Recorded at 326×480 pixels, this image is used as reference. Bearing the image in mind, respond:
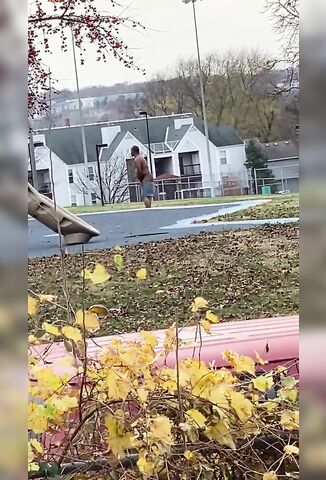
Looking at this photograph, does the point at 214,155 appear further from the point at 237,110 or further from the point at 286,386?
the point at 286,386

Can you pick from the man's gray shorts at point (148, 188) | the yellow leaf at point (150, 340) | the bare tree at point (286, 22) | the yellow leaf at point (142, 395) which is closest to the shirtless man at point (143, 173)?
the man's gray shorts at point (148, 188)

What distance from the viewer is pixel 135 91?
4.07 ft

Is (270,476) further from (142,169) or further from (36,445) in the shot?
(142,169)

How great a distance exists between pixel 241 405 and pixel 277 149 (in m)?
0.43

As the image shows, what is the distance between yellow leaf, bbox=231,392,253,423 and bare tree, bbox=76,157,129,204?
0.64 meters

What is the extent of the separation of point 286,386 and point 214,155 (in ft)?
1.91

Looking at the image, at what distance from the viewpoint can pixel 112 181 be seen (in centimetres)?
135

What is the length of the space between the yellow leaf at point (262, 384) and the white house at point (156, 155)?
0.52 metres

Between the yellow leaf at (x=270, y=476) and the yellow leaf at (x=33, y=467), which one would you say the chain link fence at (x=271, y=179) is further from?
the yellow leaf at (x=33, y=467)

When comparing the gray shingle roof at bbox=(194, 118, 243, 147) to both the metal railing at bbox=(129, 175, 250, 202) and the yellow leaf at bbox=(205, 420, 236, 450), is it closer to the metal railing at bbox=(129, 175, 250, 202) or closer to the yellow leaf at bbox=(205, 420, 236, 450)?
the metal railing at bbox=(129, 175, 250, 202)

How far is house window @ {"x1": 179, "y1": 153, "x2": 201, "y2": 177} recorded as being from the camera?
1.30 meters

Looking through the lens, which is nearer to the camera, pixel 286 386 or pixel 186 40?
pixel 286 386
